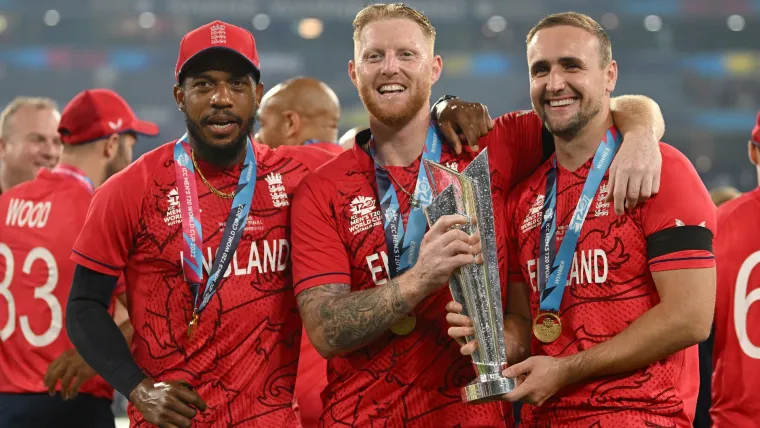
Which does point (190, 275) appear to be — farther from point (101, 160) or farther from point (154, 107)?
point (154, 107)

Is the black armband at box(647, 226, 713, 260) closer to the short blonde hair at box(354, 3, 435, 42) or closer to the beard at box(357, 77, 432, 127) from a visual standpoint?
the beard at box(357, 77, 432, 127)

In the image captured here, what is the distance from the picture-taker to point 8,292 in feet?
13.4

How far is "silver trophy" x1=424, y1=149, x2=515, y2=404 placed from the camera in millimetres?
2346

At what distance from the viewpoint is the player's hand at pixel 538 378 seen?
242 cm

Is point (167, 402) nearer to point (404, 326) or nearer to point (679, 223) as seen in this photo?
point (404, 326)

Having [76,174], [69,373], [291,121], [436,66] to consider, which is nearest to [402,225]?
[436,66]

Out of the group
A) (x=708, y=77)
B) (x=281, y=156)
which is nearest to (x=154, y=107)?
(x=708, y=77)

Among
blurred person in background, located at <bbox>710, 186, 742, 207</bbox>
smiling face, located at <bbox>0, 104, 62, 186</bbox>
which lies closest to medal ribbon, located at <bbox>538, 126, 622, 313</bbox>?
blurred person in background, located at <bbox>710, 186, 742, 207</bbox>

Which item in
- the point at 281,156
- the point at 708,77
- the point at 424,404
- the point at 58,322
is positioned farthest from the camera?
the point at 708,77

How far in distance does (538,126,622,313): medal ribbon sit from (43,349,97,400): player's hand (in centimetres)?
190

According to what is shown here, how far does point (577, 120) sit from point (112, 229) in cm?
139

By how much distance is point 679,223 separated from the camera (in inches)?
96.4

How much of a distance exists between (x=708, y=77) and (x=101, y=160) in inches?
740

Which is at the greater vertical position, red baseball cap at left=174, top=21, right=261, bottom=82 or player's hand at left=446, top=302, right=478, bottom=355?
red baseball cap at left=174, top=21, right=261, bottom=82
